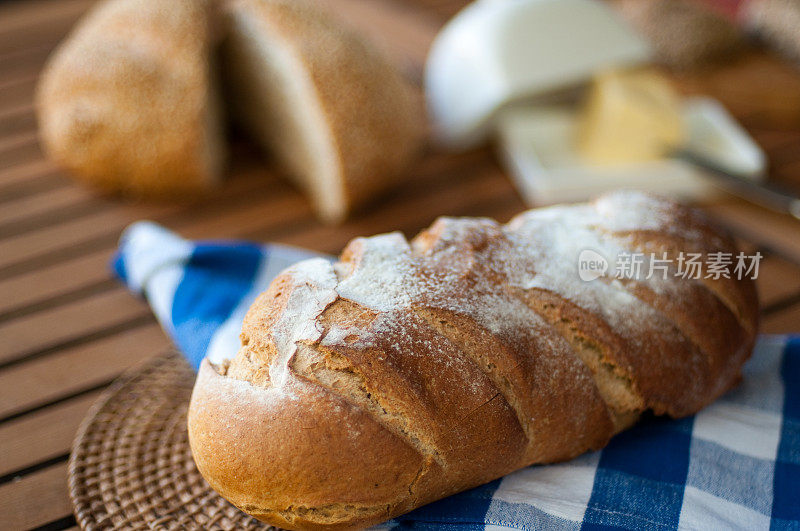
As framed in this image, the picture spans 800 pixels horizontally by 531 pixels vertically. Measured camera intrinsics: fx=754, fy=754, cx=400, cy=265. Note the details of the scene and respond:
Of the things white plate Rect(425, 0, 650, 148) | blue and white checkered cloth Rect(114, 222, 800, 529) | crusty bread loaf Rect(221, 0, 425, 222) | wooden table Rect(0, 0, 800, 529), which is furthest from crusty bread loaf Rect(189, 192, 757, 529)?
white plate Rect(425, 0, 650, 148)

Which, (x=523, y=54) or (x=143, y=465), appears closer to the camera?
(x=143, y=465)

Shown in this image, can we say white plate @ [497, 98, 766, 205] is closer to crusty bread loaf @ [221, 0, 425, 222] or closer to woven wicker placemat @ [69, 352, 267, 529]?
crusty bread loaf @ [221, 0, 425, 222]

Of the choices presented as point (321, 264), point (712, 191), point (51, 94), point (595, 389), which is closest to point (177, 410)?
point (321, 264)

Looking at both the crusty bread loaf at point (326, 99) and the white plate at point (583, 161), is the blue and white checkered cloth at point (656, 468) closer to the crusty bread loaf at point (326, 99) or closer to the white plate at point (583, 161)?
the crusty bread loaf at point (326, 99)

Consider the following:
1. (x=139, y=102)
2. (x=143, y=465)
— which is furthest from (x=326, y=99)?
(x=143, y=465)

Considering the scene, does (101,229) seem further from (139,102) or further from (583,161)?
(583,161)

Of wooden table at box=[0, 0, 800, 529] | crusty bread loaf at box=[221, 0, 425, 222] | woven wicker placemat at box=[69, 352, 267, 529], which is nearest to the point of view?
woven wicker placemat at box=[69, 352, 267, 529]
